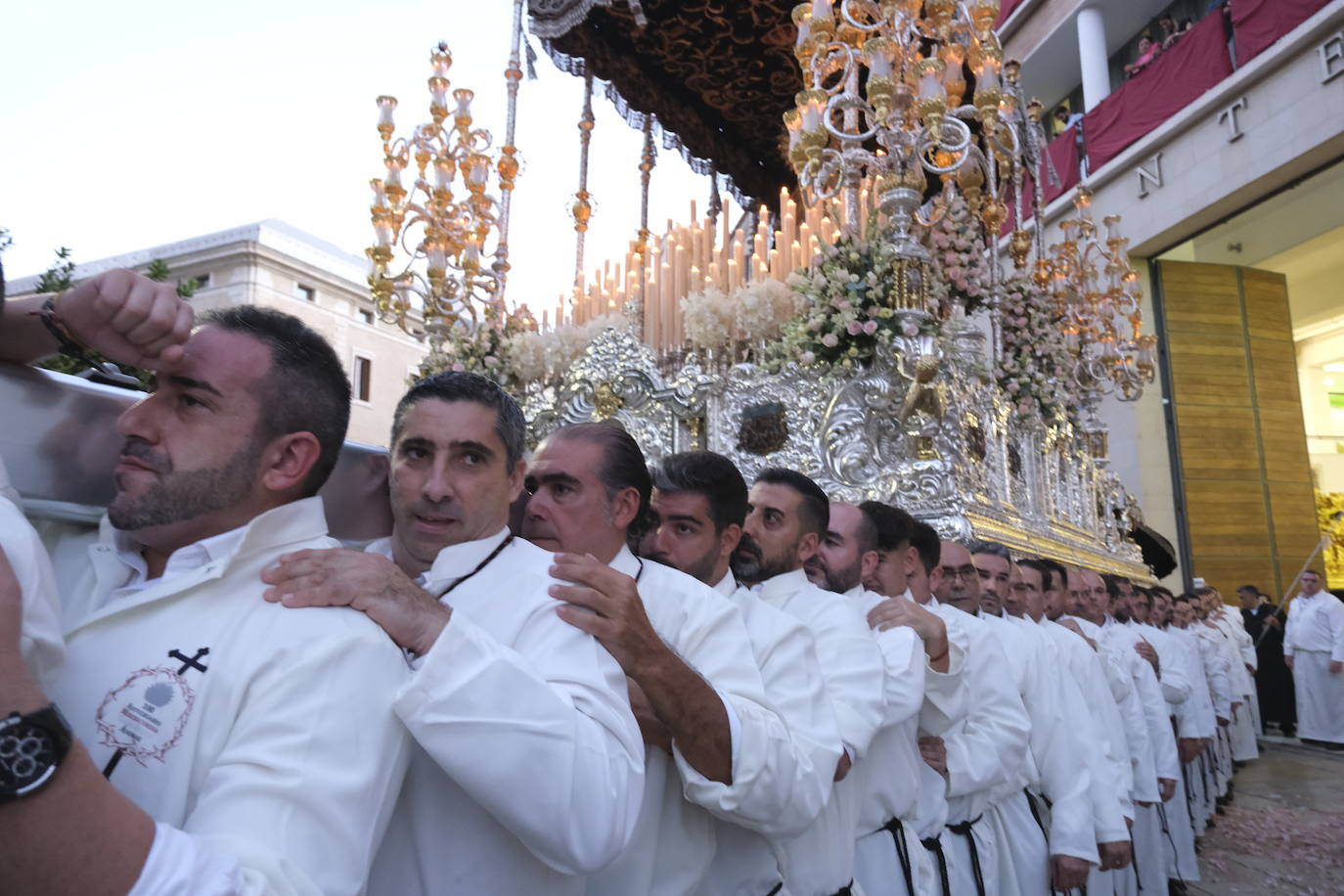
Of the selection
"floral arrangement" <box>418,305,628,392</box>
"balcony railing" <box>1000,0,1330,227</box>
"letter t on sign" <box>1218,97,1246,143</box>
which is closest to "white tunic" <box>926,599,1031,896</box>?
"floral arrangement" <box>418,305,628,392</box>

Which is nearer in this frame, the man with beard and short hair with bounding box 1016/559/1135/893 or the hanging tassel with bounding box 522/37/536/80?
the man with beard and short hair with bounding box 1016/559/1135/893

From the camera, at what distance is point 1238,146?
14.5 m

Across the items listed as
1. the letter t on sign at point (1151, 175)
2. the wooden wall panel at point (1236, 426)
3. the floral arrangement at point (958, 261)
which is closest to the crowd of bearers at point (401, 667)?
the floral arrangement at point (958, 261)

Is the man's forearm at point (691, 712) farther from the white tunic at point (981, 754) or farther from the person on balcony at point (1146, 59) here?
the person on balcony at point (1146, 59)

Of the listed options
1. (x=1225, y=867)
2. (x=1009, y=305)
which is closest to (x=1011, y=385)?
(x=1009, y=305)

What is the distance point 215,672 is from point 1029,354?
9.20 metres

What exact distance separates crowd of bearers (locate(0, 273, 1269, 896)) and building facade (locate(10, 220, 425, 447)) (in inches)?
894

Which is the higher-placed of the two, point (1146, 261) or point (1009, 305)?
point (1146, 261)

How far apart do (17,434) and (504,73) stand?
359 inches

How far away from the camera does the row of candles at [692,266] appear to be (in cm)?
771

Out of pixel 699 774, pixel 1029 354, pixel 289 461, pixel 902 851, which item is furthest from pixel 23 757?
pixel 1029 354

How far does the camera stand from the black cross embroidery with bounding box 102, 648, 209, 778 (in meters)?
1.27

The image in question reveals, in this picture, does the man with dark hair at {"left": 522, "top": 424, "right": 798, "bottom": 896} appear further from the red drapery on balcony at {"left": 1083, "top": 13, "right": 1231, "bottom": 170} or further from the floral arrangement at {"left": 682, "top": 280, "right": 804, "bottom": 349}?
the red drapery on balcony at {"left": 1083, "top": 13, "right": 1231, "bottom": 170}

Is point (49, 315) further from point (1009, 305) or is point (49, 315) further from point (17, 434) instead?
point (1009, 305)
